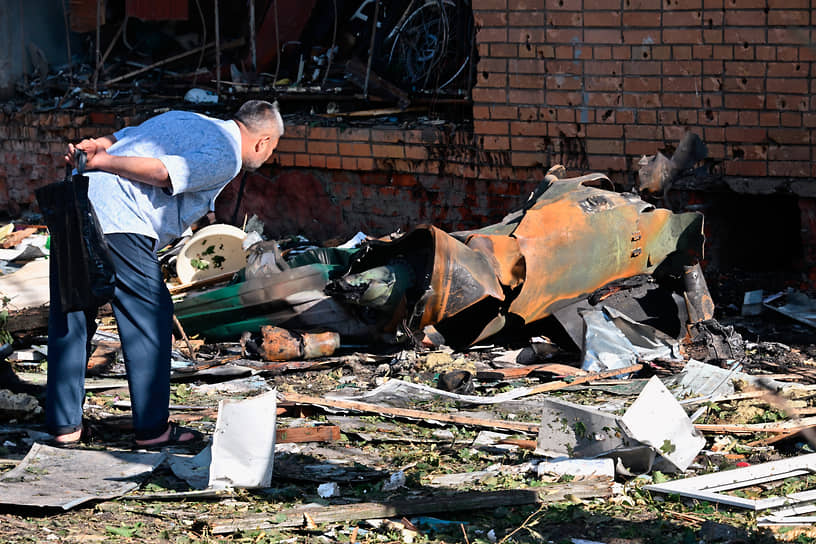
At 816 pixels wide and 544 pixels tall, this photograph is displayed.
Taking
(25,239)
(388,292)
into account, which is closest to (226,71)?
(25,239)

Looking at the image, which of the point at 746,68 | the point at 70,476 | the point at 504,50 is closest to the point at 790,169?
the point at 746,68

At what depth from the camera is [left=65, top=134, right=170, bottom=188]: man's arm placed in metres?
3.94

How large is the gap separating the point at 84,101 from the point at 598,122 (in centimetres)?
473

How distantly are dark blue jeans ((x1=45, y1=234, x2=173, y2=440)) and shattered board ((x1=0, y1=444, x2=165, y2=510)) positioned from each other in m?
0.21

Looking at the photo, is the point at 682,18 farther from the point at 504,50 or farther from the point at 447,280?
the point at 447,280

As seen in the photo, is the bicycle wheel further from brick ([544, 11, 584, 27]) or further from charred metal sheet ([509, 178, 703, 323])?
charred metal sheet ([509, 178, 703, 323])

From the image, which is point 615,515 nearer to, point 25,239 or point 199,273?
point 199,273

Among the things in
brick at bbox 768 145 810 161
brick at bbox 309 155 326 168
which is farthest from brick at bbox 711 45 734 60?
brick at bbox 309 155 326 168

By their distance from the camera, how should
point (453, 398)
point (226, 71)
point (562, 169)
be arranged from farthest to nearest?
point (226, 71)
point (562, 169)
point (453, 398)

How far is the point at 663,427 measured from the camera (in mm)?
3746

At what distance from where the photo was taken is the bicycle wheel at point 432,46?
7.26 m

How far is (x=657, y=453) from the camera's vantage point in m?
3.64

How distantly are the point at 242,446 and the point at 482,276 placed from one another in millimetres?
1895

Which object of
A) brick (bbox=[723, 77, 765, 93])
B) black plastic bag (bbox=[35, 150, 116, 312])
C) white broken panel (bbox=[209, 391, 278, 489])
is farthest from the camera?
brick (bbox=[723, 77, 765, 93])
